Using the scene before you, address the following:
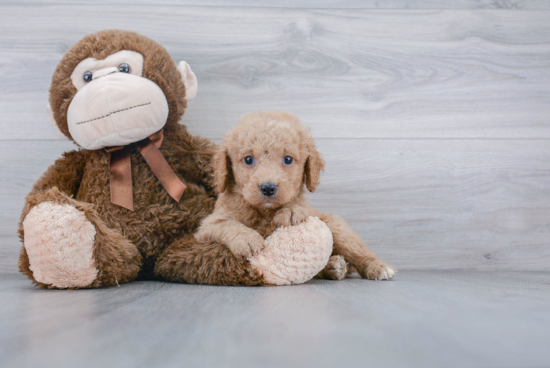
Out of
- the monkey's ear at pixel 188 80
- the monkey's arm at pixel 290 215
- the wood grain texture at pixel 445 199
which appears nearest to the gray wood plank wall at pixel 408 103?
the wood grain texture at pixel 445 199

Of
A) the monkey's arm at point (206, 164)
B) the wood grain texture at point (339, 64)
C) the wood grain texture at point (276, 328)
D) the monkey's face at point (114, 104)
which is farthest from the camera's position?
the wood grain texture at point (339, 64)

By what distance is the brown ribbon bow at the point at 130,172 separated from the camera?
0.99 metres

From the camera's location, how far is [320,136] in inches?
51.8

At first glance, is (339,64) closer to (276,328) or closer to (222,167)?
(222,167)

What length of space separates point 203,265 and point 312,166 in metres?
0.34

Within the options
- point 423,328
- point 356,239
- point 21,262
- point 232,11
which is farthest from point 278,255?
point 232,11

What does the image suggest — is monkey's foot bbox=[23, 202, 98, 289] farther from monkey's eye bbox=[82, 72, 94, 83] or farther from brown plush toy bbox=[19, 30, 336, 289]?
monkey's eye bbox=[82, 72, 94, 83]

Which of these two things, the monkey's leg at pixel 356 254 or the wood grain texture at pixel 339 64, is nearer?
the monkey's leg at pixel 356 254

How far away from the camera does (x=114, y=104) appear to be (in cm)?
93

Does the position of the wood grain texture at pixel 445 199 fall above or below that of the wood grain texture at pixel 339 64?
below

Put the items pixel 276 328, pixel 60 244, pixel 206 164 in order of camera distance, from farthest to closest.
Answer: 1. pixel 206 164
2. pixel 60 244
3. pixel 276 328

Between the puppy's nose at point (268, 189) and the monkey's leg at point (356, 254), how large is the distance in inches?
8.5

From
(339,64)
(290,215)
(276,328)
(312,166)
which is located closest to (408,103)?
(339,64)

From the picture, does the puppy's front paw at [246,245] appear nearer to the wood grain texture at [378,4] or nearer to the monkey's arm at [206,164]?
the monkey's arm at [206,164]
